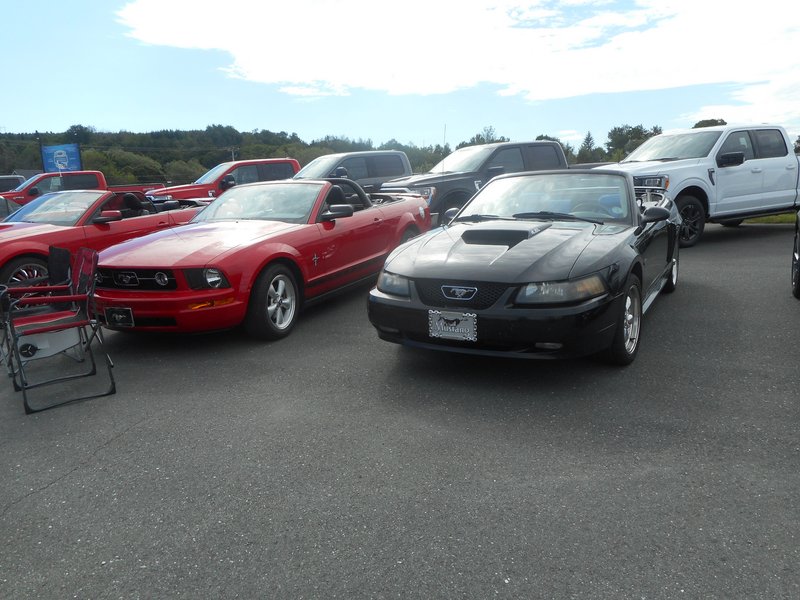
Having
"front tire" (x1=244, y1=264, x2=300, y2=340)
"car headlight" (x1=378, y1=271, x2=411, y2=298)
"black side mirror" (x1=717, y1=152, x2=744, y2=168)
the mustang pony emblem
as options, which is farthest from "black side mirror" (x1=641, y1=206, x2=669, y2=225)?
"black side mirror" (x1=717, y1=152, x2=744, y2=168)

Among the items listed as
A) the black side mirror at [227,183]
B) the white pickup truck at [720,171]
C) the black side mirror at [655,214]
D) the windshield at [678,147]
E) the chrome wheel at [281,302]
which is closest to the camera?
the black side mirror at [655,214]

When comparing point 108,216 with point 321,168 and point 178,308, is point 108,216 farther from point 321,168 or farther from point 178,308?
point 321,168

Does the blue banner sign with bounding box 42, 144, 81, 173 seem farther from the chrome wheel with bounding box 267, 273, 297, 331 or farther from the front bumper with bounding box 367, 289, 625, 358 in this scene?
the front bumper with bounding box 367, 289, 625, 358

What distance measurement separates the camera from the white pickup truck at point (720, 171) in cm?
980

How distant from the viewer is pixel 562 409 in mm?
3885

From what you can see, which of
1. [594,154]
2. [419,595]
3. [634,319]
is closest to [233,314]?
[634,319]

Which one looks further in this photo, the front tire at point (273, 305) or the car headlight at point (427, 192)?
the car headlight at point (427, 192)

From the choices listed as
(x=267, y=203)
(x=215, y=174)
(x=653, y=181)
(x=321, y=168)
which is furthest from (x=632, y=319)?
(x=215, y=174)

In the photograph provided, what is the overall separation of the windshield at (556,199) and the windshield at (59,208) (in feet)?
16.5

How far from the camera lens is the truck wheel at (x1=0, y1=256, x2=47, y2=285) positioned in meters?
6.87

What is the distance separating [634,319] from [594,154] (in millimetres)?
54327

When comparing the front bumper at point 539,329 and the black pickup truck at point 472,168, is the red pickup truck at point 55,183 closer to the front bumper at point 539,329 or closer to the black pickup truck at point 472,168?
the black pickup truck at point 472,168

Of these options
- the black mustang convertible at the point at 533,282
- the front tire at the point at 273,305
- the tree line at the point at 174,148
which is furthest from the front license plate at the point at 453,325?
the tree line at the point at 174,148

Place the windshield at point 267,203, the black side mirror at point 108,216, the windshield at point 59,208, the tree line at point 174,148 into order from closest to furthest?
the windshield at point 267,203, the black side mirror at point 108,216, the windshield at point 59,208, the tree line at point 174,148
